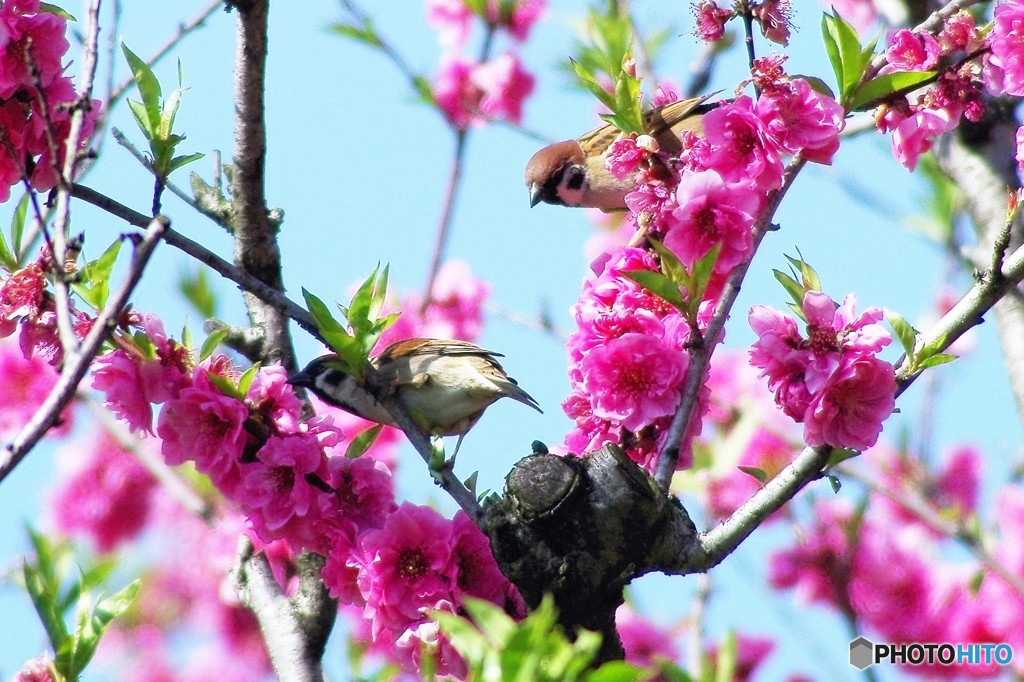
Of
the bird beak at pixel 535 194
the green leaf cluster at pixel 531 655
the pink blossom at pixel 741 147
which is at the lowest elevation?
the green leaf cluster at pixel 531 655

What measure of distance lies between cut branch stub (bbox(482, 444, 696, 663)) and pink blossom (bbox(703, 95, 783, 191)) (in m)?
0.62

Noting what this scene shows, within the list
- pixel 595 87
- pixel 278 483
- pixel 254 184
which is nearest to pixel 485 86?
pixel 254 184

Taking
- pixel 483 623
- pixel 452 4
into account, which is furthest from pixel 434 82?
pixel 483 623

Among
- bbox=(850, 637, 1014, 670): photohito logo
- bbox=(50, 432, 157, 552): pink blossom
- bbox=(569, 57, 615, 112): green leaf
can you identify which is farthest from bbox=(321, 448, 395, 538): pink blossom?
bbox=(50, 432, 157, 552): pink blossom

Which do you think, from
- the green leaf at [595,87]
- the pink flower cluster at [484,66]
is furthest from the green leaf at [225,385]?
the pink flower cluster at [484,66]

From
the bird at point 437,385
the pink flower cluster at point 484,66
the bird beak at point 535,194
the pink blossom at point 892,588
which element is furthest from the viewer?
the pink flower cluster at point 484,66

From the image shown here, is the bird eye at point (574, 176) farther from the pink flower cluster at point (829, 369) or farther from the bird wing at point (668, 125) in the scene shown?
the pink flower cluster at point (829, 369)

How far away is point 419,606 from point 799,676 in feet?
9.31

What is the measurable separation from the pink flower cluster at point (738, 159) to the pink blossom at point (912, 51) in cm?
26

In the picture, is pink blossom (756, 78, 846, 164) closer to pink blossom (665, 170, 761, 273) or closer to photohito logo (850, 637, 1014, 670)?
pink blossom (665, 170, 761, 273)

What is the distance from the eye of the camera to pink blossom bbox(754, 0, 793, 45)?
2.50 m

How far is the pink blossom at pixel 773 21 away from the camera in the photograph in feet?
8.20

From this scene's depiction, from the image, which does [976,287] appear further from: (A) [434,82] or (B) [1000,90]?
(A) [434,82]

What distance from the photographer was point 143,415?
2572 millimetres
